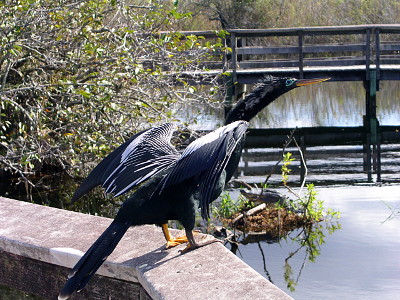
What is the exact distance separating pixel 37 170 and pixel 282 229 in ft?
10.6

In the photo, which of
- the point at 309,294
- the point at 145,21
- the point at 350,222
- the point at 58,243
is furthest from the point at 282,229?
the point at 58,243

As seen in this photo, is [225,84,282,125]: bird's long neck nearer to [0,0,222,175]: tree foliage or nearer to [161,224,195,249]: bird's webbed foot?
[161,224,195,249]: bird's webbed foot

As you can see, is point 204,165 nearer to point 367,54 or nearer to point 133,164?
point 133,164

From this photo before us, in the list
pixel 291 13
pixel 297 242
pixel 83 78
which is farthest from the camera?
pixel 291 13

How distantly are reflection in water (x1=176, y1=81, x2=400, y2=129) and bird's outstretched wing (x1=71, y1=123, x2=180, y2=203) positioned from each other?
7801 millimetres

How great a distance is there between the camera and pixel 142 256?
3.12 m

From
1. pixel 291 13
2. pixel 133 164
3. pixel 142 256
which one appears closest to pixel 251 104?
pixel 133 164

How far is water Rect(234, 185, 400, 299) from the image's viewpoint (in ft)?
17.6

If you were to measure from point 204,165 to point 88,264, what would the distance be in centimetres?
64

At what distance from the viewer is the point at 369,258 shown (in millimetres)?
6016

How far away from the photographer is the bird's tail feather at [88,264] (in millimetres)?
2699

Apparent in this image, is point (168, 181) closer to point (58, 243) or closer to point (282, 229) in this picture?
point (58, 243)

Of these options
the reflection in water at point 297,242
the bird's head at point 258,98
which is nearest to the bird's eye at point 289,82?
the bird's head at point 258,98

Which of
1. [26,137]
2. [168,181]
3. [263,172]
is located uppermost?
[168,181]
